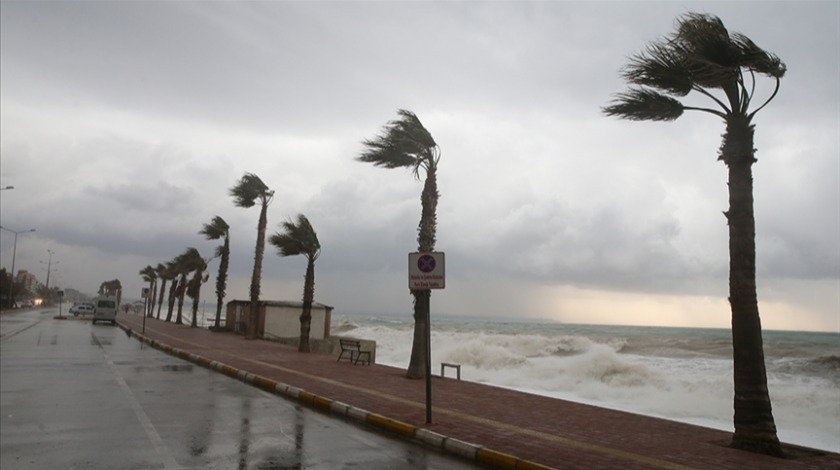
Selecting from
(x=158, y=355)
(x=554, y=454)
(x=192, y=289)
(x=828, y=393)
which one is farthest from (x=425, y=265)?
(x=192, y=289)

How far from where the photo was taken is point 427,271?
9555mm

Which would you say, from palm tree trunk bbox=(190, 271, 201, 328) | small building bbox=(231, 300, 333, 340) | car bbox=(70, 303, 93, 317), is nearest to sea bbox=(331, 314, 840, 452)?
small building bbox=(231, 300, 333, 340)

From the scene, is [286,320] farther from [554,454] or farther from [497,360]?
[554,454]

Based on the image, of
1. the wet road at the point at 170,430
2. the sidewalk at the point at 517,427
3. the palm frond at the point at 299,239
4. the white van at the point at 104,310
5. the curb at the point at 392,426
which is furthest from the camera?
the white van at the point at 104,310

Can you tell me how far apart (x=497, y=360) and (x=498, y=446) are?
25693 mm

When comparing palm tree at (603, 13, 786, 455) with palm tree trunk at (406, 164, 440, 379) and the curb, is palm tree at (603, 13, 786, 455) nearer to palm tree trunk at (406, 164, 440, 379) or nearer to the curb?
the curb

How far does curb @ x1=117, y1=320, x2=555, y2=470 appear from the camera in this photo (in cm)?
720

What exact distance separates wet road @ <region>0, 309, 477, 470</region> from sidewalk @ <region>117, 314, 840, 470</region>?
1.48 feet

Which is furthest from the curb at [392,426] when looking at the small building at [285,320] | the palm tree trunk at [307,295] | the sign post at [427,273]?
the small building at [285,320]

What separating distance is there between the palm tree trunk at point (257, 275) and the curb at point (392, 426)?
57.1ft

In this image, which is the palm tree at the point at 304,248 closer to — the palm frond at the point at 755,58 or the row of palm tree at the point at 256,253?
the row of palm tree at the point at 256,253

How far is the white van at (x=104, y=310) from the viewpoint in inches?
1971

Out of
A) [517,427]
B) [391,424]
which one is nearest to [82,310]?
[391,424]

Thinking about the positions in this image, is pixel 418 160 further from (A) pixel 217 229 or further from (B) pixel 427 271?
(A) pixel 217 229
